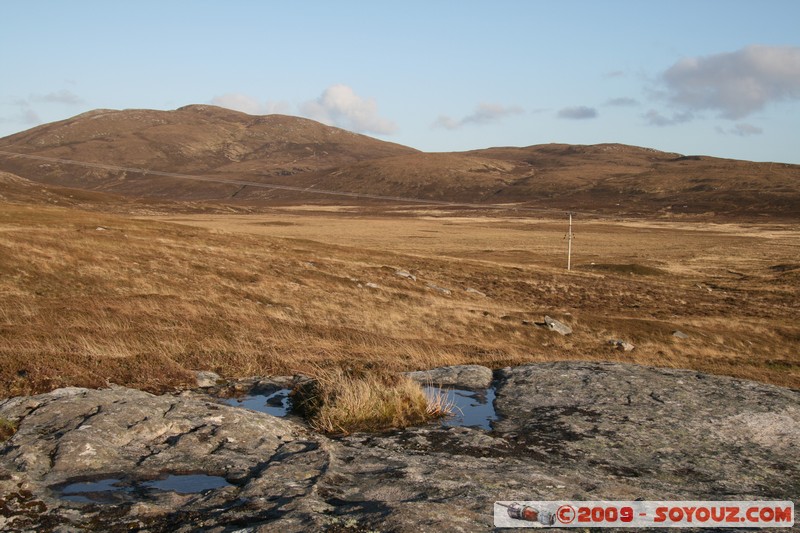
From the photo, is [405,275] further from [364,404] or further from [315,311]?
[364,404]

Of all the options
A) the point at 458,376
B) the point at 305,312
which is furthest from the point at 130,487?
the point at 305,312

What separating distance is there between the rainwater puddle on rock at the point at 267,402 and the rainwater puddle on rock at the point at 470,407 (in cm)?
239

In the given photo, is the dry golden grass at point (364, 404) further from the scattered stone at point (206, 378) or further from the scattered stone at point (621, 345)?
the scattered stone at point (621, 345)

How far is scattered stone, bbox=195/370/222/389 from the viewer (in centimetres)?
1196

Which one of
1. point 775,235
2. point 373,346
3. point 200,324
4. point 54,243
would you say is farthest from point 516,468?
point 775,235

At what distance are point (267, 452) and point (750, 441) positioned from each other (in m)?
6.77

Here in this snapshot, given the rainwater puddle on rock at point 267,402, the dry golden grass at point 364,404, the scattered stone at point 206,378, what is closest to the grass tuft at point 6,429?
the rainwater puddle on rock at point 267,402

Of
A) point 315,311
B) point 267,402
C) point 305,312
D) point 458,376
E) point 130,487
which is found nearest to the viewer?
point 130,487

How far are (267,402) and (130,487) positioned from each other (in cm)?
405

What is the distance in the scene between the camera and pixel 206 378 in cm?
1231

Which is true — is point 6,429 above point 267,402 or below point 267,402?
above

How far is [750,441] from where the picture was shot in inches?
379

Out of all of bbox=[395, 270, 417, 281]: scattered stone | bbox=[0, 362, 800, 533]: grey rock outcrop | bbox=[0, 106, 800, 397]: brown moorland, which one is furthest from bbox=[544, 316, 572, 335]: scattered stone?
bbox=[0, 362, 800, 533]: grey rock outcrop

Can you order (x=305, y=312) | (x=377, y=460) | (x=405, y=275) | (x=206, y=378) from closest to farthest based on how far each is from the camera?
(x=377, y=460) < (x=206, y=378) < (x=305, y=312) < (x=405, y=275)
